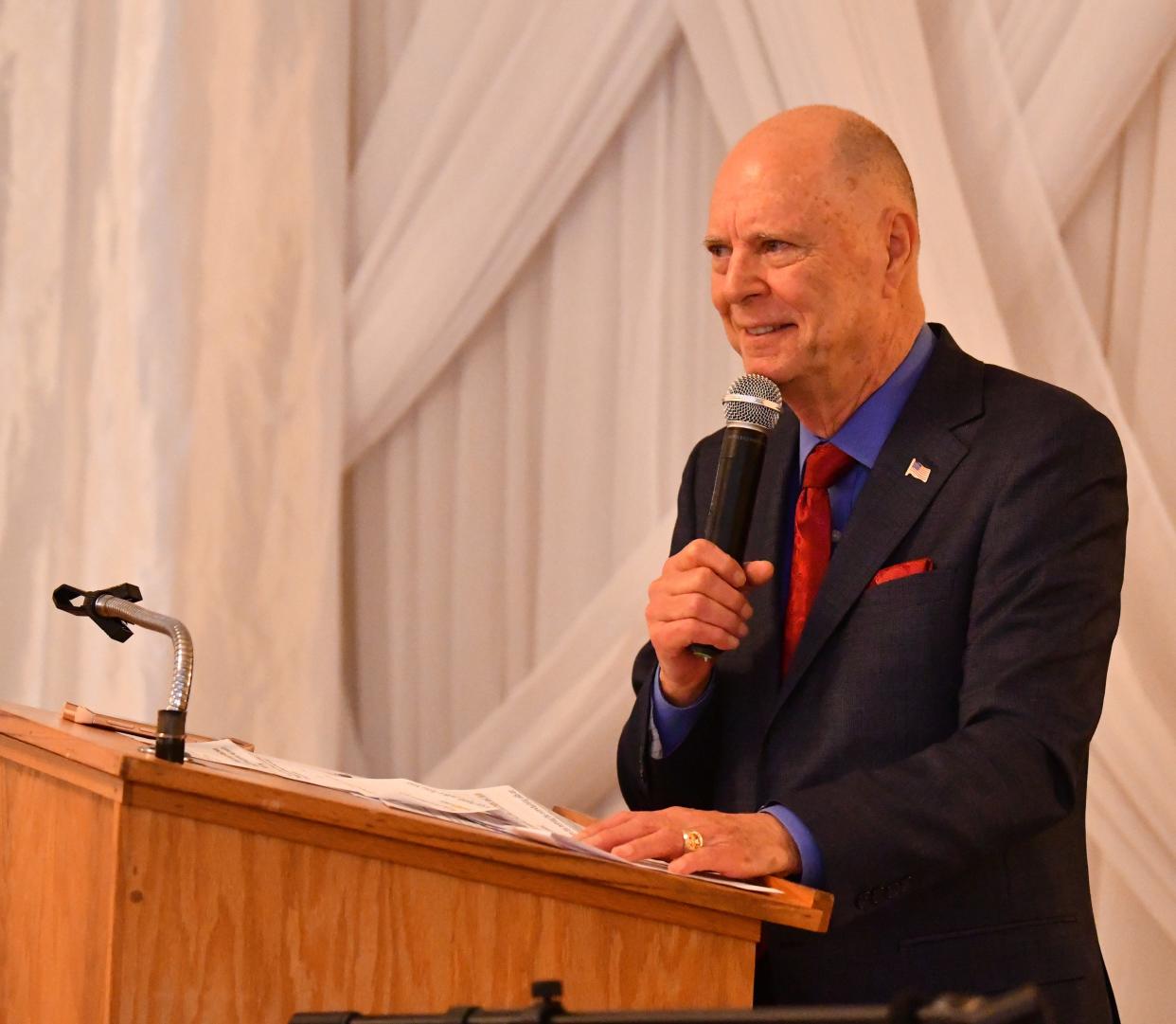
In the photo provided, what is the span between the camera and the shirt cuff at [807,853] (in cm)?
180

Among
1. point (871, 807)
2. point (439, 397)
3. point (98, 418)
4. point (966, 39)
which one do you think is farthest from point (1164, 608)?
point (98, 418)

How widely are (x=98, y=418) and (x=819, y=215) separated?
78.3 inches

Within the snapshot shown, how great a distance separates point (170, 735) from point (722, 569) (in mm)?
711

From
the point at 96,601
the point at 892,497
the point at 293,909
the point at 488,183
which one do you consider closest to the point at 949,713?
the point at 892,497

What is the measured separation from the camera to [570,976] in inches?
62.4

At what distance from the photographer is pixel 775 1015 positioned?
979mm

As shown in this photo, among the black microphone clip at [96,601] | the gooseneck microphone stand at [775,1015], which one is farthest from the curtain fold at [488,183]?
Answer: the gooseneck microphone stand at [775,1015]

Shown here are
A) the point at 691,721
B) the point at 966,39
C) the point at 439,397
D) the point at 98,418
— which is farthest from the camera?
the point at 439,397

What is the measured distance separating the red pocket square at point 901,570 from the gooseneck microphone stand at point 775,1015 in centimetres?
99

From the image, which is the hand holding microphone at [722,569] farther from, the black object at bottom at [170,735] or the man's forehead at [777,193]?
the black object at bottom at [170,735]

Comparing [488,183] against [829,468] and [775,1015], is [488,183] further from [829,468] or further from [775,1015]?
[775,1015]

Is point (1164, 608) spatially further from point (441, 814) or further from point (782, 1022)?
point (782, 1022)

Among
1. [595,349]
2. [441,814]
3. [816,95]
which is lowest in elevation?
[441,814]

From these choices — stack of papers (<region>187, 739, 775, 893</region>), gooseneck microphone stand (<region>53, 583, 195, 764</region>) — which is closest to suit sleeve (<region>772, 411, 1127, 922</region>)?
stack of papers (<region>187, 739, 775, 893</region>)
